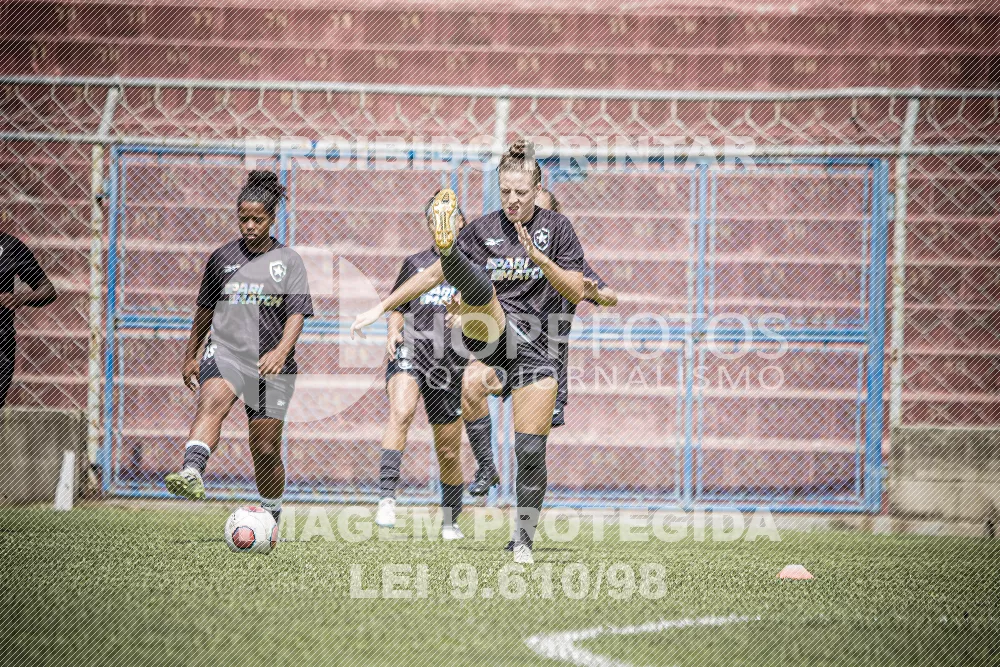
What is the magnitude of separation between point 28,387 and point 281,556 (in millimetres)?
4536

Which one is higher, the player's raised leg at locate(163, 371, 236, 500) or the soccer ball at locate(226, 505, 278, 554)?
the player's raised leg at locate(163, 371, 236, 500)

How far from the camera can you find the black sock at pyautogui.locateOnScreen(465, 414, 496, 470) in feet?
25.0

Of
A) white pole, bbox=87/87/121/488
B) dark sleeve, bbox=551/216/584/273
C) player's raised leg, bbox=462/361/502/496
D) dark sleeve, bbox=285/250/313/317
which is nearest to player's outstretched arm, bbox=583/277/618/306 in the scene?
dark sleeve, bbox=551/216/584/273

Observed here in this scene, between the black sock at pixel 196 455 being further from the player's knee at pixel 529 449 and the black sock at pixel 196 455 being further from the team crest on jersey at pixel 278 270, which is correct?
the player's knee at pixel 529 449

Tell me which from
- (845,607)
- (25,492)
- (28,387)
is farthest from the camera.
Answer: (28,387)

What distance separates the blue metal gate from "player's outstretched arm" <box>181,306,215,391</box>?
91.7 inches

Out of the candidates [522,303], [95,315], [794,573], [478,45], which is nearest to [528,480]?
[522,303]

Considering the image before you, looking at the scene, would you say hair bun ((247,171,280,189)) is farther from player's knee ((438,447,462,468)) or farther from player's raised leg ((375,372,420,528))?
player's knee ((438,447,462,468))

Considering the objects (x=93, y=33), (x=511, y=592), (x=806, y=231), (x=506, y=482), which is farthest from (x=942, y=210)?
(x=93, y=33)

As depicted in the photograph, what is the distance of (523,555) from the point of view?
5879 millimetres

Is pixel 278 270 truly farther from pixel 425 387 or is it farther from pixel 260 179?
pixel 425 387

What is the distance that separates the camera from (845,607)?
16.5ft

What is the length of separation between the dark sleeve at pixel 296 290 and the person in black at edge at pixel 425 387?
3.37 ft

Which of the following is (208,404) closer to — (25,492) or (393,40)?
(25,492)
